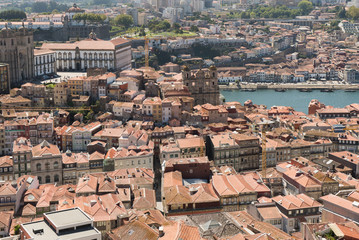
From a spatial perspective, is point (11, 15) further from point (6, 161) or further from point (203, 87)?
point (6, 161)

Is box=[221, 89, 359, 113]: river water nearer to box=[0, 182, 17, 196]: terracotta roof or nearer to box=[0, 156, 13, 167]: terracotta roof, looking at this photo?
box=[0, 156, 13, 167]: terracotta roof

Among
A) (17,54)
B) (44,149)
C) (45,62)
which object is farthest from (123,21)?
(44,149)

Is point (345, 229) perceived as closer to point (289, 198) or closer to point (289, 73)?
point (289, 198)

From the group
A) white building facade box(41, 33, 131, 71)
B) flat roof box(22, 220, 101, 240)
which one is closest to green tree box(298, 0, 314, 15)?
white building facade box(41, 33, 131, 71)

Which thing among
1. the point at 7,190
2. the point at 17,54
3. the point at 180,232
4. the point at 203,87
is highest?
the point at 17,54

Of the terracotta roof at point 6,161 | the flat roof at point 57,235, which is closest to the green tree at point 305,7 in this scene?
the terracotta roof at point 6,161

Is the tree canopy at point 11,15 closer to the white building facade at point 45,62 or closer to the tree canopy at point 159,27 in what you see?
the tree canopy at point 159,27

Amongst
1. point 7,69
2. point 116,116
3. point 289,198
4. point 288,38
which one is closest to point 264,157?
point 289,198
